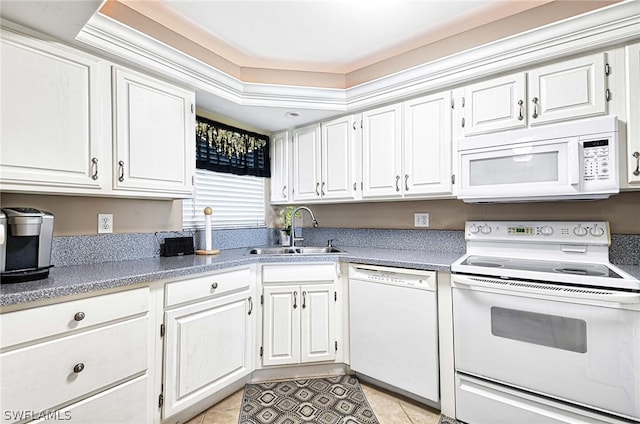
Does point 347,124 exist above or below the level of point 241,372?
above

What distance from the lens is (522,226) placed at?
2.01 metres

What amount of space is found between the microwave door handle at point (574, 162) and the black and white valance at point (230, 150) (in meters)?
2.39

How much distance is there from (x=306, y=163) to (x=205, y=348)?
1.72 meters

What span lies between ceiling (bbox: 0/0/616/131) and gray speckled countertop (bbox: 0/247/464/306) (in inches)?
45.9

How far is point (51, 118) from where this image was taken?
1494 mm

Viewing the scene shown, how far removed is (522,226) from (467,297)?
2.30 feet

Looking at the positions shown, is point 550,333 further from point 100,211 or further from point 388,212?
point 100,211

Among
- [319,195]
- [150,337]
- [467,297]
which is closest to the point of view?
[150,337]

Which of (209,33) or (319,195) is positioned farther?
A: (319,195)

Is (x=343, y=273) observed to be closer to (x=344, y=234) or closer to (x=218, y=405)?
(x=344, y=234)

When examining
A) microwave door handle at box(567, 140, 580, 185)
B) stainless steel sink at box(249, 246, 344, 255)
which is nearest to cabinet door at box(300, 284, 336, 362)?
stainless steel sink at box(249, 246, 344, 255)

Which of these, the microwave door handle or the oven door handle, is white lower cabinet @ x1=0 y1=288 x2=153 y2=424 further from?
the microwave door handle

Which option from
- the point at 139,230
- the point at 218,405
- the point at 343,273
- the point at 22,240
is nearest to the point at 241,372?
the point at 218,405

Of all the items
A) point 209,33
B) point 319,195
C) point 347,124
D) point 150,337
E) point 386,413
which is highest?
point 209,33
